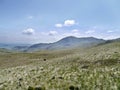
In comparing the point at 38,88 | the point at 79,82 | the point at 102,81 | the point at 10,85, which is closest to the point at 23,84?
the point at 10,85

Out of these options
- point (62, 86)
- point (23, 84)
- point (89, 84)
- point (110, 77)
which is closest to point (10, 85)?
point (23, 84)

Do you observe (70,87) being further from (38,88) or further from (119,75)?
(119,75)

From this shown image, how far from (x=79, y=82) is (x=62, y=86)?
185 centimetres

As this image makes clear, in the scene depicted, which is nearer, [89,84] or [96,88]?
[96,88]

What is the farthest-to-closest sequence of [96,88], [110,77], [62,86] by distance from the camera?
1. [110,77]
2. [62,86]
3. [96,88]

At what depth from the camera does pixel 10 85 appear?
24.4 metres

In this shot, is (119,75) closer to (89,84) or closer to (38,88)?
(89,84)

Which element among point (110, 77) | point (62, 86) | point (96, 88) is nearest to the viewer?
point (96, 88)

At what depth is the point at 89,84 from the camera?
21125 mm

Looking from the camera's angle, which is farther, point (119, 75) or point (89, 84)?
point (119, 75)

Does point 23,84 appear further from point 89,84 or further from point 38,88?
point 89,84

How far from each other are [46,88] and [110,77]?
675 centimetres

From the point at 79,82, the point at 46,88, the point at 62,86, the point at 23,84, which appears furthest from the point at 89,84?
the point at 23,84

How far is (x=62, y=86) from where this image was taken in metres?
21.1
